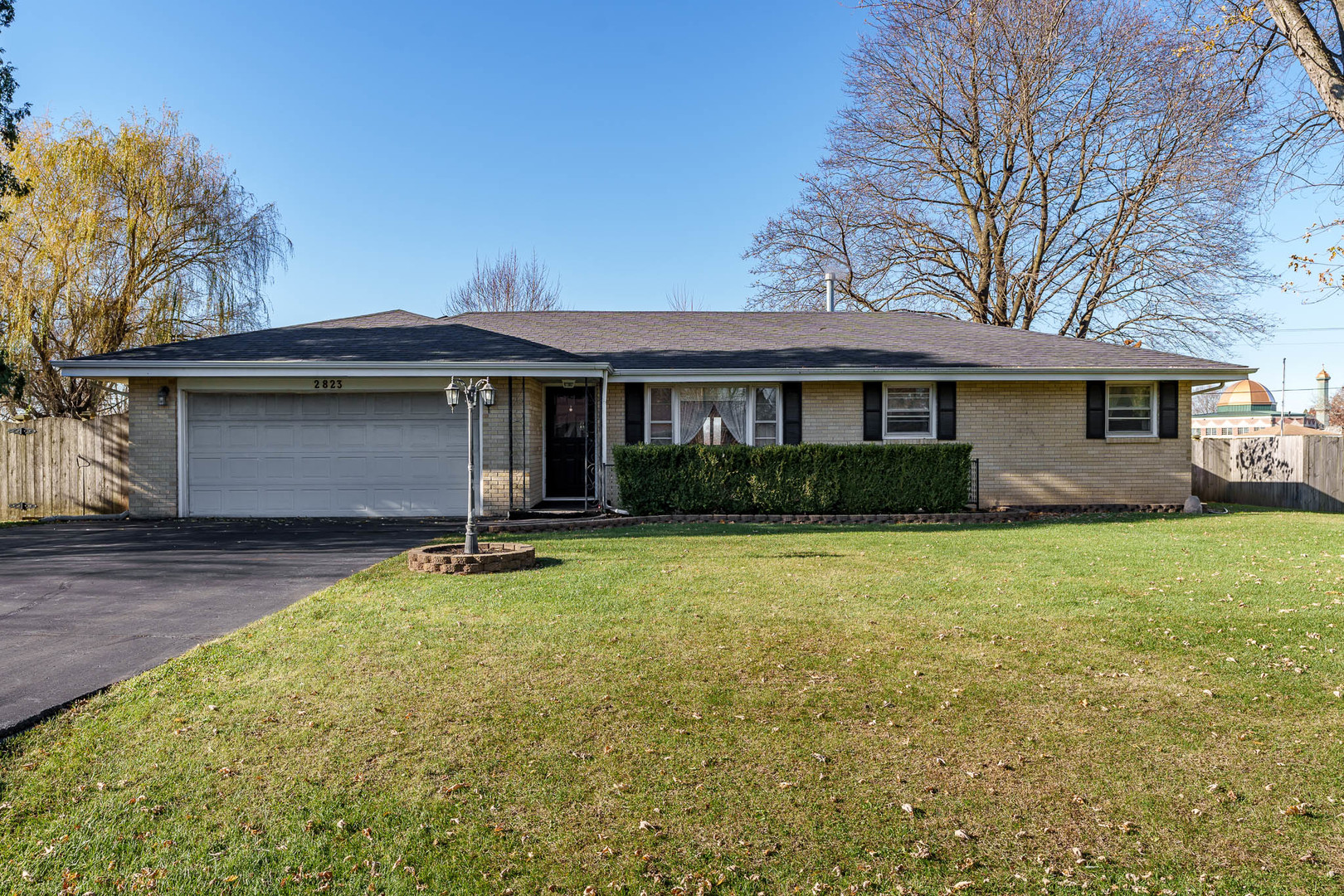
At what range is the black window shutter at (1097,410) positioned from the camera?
15719mm

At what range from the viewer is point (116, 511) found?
15000mm

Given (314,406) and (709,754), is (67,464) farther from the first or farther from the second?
(709,754)

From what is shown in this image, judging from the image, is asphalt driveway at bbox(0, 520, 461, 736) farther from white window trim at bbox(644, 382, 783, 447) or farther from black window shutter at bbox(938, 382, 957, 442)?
black window shutter at bbox(938, 382, 957, 442)

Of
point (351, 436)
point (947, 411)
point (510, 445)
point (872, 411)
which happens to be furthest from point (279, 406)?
point (947, 411)

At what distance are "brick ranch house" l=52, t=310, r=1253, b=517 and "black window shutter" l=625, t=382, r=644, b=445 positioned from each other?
0.04 meters

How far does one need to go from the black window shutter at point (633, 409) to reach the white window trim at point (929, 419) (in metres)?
4.74

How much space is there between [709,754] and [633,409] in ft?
38.4

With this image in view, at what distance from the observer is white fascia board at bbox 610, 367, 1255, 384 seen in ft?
48.4

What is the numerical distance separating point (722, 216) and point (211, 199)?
15.8m

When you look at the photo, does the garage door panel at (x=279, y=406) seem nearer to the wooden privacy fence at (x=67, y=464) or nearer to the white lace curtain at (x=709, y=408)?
the wooden privacy fence at (x=67, y=464)

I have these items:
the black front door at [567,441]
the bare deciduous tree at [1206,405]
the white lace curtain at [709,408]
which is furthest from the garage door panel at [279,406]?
the bare deciduous tree at [1206,405]

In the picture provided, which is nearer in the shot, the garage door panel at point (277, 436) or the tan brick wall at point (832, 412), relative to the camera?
the garage door panel at point (277, 436)

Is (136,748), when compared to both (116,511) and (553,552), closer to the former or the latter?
(553,552)

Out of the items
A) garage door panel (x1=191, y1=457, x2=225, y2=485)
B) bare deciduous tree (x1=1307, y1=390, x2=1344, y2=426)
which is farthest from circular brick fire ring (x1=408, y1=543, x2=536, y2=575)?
bare deciduous tree (x1=1307, y1=390, x2=1344, y2=426)
